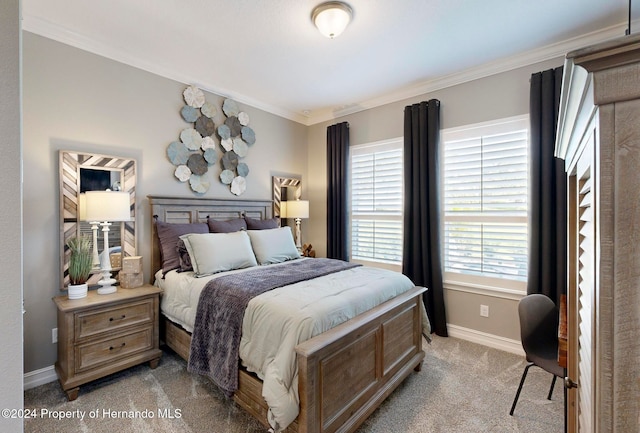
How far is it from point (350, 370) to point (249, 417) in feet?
2.60

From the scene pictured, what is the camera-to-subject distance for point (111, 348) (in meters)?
2.33

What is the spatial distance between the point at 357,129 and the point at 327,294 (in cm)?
276

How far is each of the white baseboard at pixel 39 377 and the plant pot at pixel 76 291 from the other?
660 millimetres

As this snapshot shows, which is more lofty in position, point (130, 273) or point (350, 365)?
point (130, 273)

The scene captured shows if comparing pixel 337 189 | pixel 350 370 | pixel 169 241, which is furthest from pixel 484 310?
pixel 169 241

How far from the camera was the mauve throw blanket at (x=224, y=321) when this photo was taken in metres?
1.90

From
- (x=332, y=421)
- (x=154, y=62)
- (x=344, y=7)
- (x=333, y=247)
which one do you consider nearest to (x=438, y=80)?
(x=344, y=7)

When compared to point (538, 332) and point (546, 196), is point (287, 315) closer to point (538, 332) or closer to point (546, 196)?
point (538, 332)

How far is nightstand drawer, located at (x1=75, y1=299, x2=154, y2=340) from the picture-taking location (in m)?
2.20

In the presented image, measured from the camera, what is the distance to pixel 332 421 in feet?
5.44

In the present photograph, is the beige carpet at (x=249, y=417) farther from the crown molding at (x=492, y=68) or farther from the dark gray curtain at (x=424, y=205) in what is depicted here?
the crown molding at (x=492, y=68)

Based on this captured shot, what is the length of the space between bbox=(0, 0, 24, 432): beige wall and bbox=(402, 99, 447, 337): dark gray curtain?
127 inches

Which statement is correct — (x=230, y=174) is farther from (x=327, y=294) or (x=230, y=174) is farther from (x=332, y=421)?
(x=332, y=421)

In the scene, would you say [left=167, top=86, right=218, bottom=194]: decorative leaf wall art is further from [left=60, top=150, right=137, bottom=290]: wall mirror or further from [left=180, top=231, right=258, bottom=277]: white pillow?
[left=180, top=231, right=258, bottom=277]: white pillow
